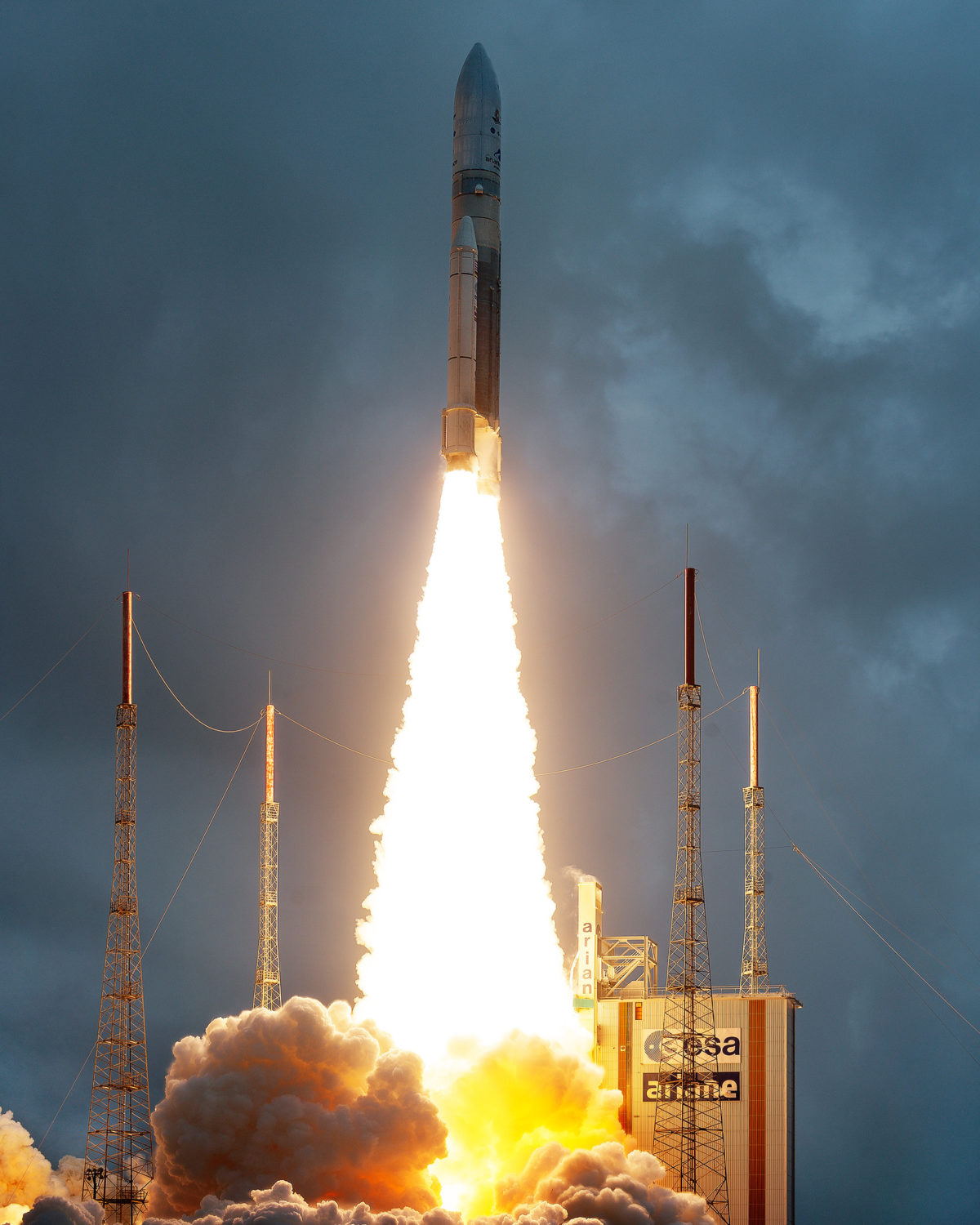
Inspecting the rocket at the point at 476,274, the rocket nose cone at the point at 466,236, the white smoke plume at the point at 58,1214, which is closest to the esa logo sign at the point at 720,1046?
the rocket at the point at 476,274

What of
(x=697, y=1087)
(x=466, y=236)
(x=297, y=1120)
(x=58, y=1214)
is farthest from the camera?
(x=697, y=1087)

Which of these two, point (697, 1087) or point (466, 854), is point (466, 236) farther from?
point (697, 1087)

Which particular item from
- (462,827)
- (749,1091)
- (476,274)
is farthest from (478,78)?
(749,1091)

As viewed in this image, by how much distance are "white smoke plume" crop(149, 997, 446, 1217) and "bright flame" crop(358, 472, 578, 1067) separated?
655 centimetres

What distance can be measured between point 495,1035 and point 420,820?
9073 mm

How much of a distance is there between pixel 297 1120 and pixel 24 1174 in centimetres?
2057

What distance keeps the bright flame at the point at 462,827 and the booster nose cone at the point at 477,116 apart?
1356cm

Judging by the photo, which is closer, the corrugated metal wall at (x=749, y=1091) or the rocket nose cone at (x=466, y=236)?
the rocket nose cone at (x=466, y=236)

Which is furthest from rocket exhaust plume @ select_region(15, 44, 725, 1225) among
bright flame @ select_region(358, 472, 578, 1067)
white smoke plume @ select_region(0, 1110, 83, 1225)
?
white smoke plume @ select_region(0, 1110, 83, 1225)

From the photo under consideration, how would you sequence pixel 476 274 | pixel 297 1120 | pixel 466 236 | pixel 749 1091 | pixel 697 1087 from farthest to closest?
pixel 749 1091 < pixel 697 1087 < pixel 476 274 < pixel 466 236 < pixel 297 1120

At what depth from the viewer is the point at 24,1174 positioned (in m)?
94.2

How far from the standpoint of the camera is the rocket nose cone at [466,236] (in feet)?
291

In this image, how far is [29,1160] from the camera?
94625mm

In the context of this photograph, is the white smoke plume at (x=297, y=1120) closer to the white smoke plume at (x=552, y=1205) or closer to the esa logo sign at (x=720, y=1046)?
the white smoke plume at (x=552, y=1205)
